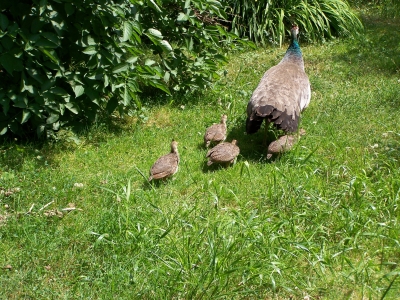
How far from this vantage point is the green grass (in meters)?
4.27

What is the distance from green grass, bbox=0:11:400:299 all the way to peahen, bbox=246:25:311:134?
0.35 meters

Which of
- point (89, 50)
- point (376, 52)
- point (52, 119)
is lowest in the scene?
point (376, 52)

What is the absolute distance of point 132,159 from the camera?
6633 mm

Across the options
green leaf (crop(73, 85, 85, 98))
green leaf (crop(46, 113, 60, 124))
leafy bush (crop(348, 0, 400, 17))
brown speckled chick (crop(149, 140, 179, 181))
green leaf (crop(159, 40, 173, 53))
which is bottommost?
leafy bush (crop(348, 0, 400, 17))

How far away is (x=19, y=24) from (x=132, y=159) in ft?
6.46

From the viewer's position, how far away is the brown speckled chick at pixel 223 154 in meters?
6.19

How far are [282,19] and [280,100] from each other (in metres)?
Result: 4.89

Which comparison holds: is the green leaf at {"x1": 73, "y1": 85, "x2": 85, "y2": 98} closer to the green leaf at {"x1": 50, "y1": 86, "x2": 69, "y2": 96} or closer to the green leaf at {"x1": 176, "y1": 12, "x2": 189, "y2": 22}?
the green leaf at {"x1": 50, "y1": 86, "x2": 69, "y2": 96}

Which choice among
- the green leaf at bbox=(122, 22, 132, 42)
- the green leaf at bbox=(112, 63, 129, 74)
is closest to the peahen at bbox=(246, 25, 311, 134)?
the green leaf at bbox=(112, 63, 129, 74)

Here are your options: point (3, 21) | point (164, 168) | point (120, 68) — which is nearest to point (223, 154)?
point (164, 168)

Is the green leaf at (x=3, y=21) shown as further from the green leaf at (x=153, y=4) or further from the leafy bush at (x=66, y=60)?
the green leaf at (x=153, y=4)

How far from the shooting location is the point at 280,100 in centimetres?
659

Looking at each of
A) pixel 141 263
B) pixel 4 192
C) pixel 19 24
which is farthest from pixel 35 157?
pixel 141 263

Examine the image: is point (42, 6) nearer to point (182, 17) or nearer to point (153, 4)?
point (153, 4)
